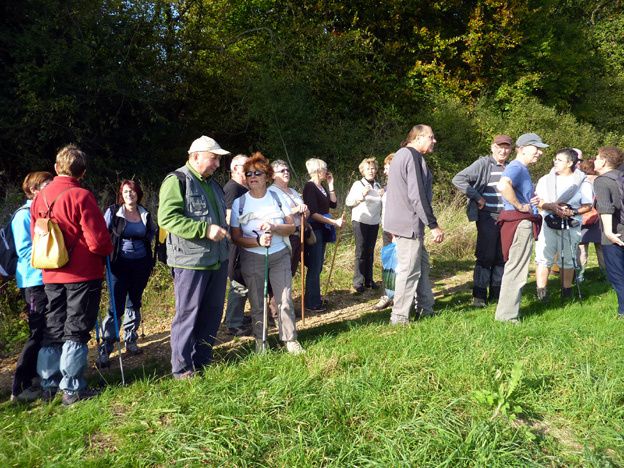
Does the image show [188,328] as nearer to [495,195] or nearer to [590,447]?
[590,447]

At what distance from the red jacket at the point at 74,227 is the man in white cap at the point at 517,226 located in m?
4.00

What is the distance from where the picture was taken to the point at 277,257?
502 cm

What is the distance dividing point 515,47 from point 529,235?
59.1 feet

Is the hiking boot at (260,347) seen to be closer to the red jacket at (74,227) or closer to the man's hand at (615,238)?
the red jacket at (74,227)

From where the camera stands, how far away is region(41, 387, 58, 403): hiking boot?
4234 mm

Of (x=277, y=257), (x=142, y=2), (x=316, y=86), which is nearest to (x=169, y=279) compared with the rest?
(x=277, y=257)

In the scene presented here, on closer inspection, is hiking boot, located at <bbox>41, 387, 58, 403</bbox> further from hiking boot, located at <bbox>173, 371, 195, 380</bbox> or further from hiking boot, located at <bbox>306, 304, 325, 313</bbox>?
hiking boot, located at <bbox>306, 304, 325, 313</bbox>

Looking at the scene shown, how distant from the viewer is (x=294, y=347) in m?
4.84

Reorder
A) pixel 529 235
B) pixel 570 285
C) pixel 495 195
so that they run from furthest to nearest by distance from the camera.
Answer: pixel 570 285 < pixel 495 195 < pixel 529 235

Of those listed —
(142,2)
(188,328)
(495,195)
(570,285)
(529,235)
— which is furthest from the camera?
(142,2)

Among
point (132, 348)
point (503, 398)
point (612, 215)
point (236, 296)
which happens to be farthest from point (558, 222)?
point (132, 348)

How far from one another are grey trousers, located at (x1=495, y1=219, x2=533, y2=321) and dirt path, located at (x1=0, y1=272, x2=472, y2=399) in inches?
68.9

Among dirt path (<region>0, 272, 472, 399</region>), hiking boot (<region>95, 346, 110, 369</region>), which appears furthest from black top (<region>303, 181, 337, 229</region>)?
hiking boot (<region>95, 346, 110, 369</region>)

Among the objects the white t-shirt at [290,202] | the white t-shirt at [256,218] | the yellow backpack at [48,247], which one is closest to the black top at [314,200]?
the white t-shirt at [290,202]
